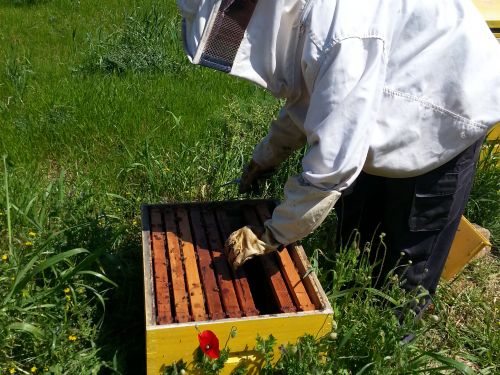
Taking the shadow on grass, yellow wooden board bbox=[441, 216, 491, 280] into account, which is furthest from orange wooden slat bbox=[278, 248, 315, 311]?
yellow wooden board bbox=[441, 216, 491, 280]

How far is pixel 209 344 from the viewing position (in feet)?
6.59

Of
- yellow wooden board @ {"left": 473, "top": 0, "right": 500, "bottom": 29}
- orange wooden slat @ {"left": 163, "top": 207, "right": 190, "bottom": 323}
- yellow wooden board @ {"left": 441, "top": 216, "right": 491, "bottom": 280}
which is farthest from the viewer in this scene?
yellow wooden board @ {"left": 473, "top": 0, "right": 500, "bottom": 29}

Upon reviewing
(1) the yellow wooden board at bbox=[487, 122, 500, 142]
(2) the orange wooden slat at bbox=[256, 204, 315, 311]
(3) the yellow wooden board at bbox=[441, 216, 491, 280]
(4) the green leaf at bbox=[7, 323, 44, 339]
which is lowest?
(4) the green leaf at bbox=[7, 323, 44, 339]

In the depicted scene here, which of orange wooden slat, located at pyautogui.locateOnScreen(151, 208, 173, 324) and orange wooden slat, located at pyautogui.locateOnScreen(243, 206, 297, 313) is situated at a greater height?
orange wooden slat, located at pyautogui.locateOnScreen(243, 206, 297, 313)

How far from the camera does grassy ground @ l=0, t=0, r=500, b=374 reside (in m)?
2.38

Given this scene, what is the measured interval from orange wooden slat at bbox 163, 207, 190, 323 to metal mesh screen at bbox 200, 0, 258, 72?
35.3 inches

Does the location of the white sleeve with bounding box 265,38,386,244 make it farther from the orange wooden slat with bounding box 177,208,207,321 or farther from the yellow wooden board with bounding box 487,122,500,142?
the yellow wooden board with bounding box 487,122,500,142

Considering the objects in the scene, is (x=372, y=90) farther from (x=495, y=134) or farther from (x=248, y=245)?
(x=495, y=134)

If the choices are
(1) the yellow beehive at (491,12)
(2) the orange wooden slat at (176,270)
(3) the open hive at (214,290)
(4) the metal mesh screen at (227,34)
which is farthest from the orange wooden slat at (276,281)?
(1) the yellow beehive at (491,12)

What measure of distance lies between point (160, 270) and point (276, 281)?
18.5 inches

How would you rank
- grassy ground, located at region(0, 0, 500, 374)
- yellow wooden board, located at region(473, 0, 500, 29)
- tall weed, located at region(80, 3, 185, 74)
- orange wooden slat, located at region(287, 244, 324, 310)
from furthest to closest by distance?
1. tall weed, located at region(80, 3, 185, 74)
2. yellow wooden board, located at region(473, 0, 500, 29)
3. grassy ground, located at region(0, 0, 500, 374)
4. orange wooden slat, located at region(287, 244, 324, 310)

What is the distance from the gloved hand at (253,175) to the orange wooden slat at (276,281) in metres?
0.27

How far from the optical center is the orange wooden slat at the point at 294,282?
2193mm

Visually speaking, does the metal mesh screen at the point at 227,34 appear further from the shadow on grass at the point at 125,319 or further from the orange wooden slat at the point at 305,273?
the shadow on grass at the point at 125,319
